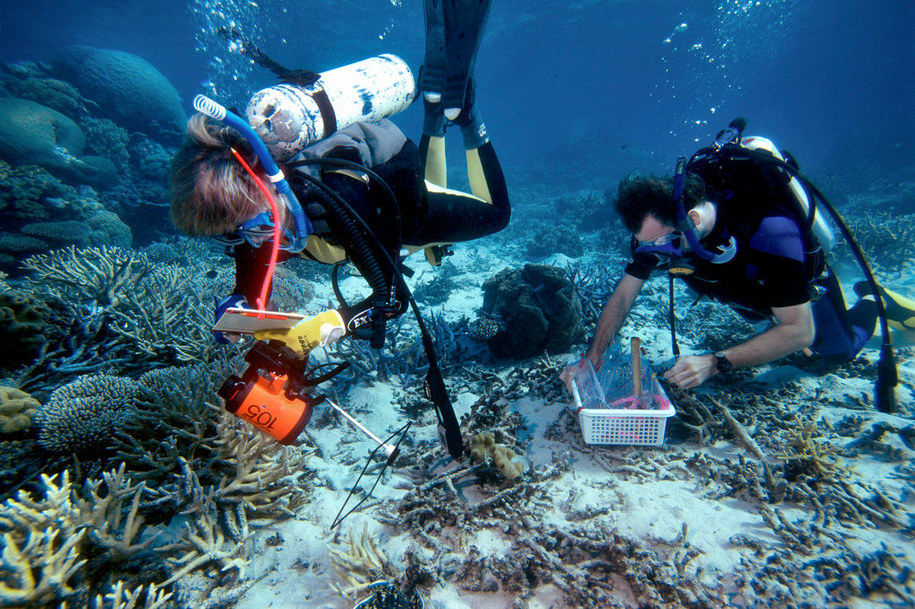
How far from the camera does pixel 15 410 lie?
2715mm

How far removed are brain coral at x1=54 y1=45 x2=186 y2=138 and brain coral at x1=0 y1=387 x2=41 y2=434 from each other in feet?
60.5

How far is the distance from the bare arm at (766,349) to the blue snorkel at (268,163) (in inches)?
119

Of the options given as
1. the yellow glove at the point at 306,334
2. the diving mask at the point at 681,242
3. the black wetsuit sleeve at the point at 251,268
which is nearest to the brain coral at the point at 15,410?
the black wetsuit sleeve at the point at 251,268

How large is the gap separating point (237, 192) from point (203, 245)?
10.3m

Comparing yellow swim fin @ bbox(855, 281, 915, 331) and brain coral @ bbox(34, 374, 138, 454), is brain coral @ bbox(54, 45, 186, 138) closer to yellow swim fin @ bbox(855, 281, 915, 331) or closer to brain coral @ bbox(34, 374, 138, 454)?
brain coral @ bbox(34, 374, 138, 454)

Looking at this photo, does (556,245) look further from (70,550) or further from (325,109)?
(70,550)

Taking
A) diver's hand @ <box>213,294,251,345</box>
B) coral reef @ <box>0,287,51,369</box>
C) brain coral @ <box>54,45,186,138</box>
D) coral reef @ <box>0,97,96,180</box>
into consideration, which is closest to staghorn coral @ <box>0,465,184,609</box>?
diver's hand @ <box>213,294,251,345</box>

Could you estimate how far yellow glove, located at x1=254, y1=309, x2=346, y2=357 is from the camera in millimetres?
1842

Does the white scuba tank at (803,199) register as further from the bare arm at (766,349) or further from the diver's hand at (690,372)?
the diver's hand at (690,372)

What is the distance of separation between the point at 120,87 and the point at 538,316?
22830 mm

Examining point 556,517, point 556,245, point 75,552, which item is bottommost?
point 556,517

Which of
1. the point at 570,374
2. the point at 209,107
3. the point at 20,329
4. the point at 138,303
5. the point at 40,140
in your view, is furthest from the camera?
the point at 40,140

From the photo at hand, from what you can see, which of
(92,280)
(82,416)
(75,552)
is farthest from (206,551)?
(92,280)

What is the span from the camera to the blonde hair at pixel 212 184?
1.77m
